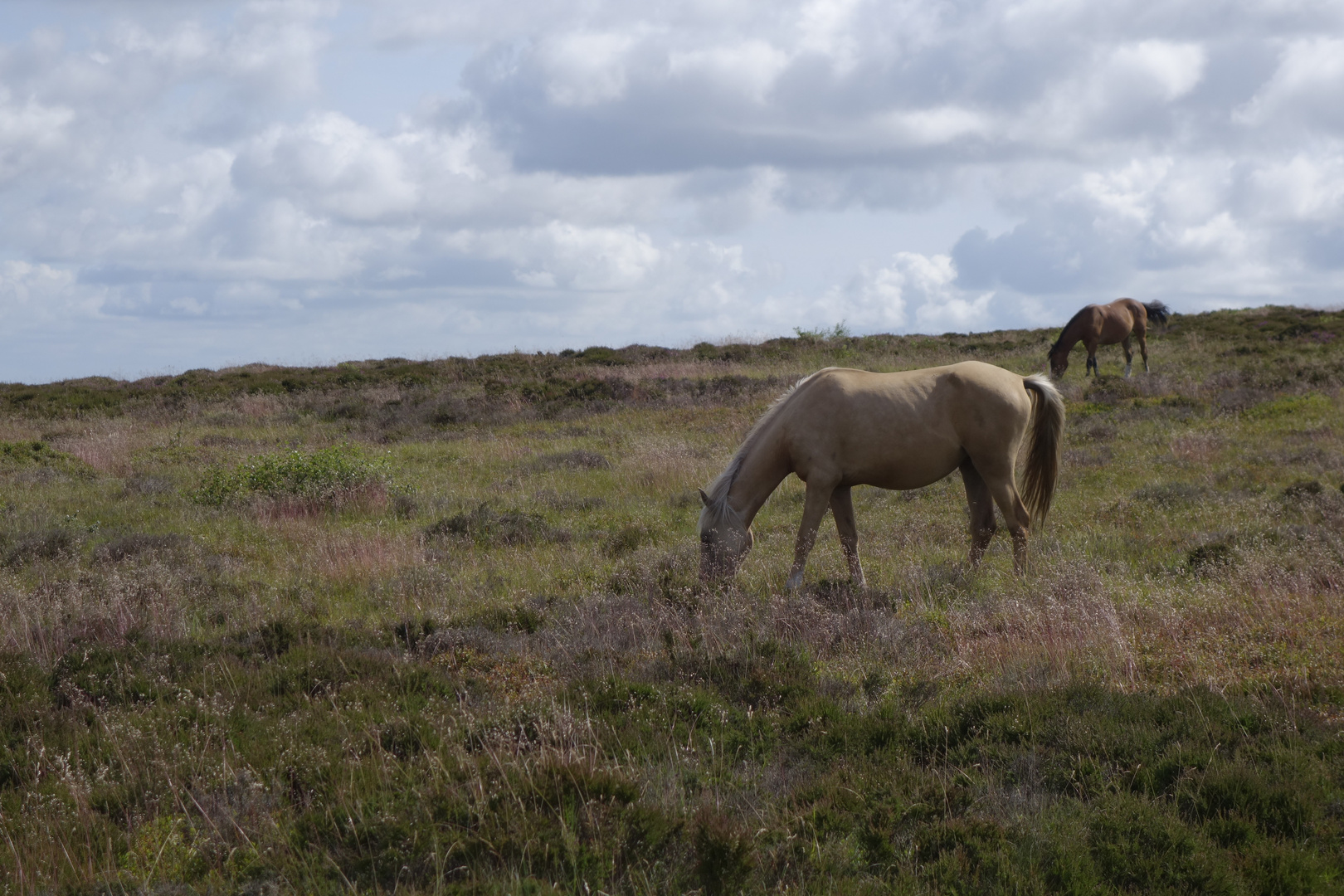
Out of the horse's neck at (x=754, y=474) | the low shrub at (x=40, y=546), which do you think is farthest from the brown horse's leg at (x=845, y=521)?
the low shrub at (x=40, y=546)

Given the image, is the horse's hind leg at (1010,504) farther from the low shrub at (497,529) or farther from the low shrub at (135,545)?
the low shrub at (135,545)

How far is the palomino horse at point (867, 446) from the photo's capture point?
302 inches

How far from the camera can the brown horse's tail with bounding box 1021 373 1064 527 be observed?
8383 millimetres

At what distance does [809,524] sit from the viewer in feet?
25.0

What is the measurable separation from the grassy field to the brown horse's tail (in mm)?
467

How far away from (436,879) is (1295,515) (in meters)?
8.97

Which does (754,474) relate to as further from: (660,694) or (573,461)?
(573,461)

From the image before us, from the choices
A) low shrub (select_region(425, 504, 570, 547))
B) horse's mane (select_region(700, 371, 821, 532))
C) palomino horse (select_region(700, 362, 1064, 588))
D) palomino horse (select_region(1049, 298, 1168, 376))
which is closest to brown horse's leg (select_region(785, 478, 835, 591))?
palomino horse (select_region(700, 362, 1064, 588))

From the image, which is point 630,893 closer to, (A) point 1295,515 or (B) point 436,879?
(B) point 436,879

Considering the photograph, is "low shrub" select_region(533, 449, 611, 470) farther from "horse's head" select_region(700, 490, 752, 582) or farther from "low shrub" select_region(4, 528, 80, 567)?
"horse's head" select_region(700, 490, 752, 582)

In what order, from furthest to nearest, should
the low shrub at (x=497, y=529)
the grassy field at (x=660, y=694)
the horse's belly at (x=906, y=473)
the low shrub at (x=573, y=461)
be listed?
the low shrub at (x=573, y=461), the low shrub at (x=497, y=529), the horse's belly at (x=906, y=473), the grassy field at (x=660, y=694)

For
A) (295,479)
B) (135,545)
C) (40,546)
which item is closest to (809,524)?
(135,545)

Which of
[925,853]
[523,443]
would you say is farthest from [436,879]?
[523,443]

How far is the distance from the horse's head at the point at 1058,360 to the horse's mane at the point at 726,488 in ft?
51.8
